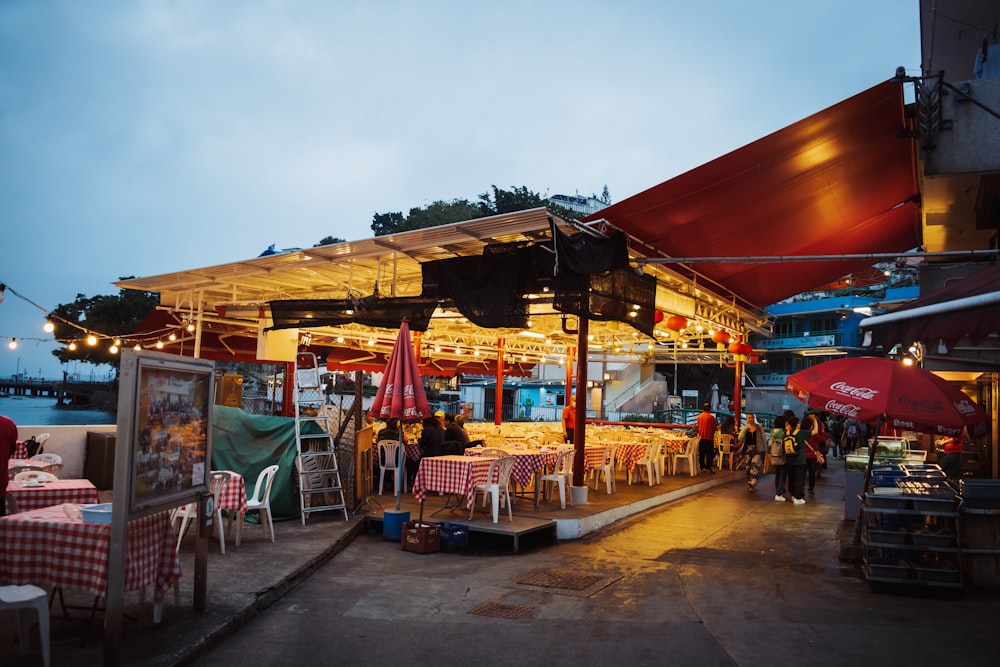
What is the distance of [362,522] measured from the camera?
9.79 meters

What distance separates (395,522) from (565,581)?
2686 millimetres

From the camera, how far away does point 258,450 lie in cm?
1010

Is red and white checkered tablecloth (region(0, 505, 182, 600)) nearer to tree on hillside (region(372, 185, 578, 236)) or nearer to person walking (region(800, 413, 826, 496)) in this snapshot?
person walking (region(800, 413, 826, 496))

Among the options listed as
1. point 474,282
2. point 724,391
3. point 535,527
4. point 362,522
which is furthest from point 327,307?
point 724,391

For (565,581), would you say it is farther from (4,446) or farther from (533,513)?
(4,446)

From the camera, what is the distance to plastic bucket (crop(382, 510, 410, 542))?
924cm

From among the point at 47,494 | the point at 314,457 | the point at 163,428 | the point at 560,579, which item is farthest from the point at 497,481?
the point at 163,428

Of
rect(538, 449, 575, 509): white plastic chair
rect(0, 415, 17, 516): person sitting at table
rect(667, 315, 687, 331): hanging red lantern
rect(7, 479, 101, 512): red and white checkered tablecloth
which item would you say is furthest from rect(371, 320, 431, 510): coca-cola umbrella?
rect(667, 315, 687, 331): hanging red lantern

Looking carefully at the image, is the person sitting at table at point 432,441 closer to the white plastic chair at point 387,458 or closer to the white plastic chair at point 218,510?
the white plastic chair at point 387,458

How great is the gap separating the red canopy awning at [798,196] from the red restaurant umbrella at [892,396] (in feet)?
8.54

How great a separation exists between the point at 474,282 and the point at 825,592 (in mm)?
5609

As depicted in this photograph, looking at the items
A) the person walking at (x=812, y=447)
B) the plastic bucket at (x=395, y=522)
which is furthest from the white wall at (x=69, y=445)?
the person walking at (x=812, y=447)

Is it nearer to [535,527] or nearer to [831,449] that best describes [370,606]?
[535,527]

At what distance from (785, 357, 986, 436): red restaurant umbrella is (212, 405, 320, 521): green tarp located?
647 centimetres
